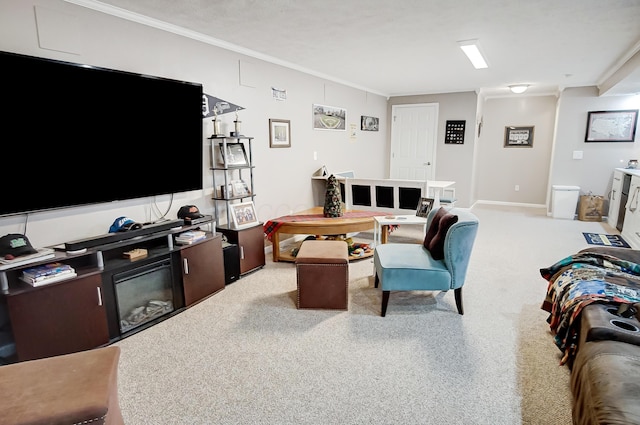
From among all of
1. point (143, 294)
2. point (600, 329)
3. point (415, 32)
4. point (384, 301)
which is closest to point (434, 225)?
point (384, 301)

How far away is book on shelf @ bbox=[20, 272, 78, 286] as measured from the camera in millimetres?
2170

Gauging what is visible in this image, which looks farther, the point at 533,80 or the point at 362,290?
the point at 533,80

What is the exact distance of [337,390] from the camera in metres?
2.08

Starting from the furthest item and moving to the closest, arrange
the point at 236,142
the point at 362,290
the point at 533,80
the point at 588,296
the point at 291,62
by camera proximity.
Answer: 1. the point at 533,80
2. the point at 291,62
3. the point at 236,142
4. the point at 362,290
5. the point at 588,296

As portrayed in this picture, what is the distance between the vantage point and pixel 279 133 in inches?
185

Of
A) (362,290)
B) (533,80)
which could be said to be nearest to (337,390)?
(362,290)

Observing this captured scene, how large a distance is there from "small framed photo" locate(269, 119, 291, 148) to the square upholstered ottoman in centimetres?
199

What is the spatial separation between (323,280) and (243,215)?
4.25 feet

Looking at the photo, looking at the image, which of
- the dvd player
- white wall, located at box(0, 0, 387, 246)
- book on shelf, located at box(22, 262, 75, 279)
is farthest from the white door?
book on shelf, located at box(22, 262, 75, 279)

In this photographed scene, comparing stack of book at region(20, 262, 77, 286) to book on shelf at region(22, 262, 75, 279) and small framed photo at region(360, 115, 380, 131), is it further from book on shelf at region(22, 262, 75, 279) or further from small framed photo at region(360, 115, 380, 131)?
small framed photo at region(360, 115, 380, 131)

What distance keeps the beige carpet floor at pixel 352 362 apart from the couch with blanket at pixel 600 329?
0.99 ft

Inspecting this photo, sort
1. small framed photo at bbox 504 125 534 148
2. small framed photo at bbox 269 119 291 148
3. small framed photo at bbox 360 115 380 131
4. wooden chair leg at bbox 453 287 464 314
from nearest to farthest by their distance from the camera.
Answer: wooden chair leg at bbox 453 287 464 314, small framed photo at bbox 269 119 291 148, small framed photo at bbox 360 115 380 131, small framed photo at bbox 504 125 534 148

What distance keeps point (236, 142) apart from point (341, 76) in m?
2.44

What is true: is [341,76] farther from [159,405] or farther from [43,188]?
[159,405]
